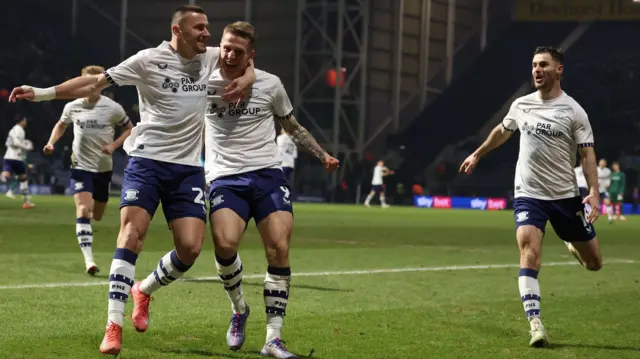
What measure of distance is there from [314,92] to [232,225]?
43.0 m

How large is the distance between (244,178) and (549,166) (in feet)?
8.95

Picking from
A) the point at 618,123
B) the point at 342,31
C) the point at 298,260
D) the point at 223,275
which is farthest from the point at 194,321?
the point at 618,123

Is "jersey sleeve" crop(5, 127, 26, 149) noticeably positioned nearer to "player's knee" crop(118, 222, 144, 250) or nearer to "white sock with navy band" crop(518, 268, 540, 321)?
"white sock with navy band" crop(518, 268, 540, 321)

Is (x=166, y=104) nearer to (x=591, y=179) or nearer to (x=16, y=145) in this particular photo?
(x=591, y=179)

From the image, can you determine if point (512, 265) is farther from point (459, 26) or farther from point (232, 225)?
point (459, 26)

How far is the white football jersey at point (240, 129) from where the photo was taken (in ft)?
25.8

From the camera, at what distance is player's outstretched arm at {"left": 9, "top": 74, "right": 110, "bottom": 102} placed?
6.85 m

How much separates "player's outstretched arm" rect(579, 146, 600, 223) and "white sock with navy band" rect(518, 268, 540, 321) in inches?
27.0

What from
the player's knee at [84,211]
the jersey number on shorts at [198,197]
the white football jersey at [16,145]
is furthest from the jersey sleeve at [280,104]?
the white football jersey at [16,145]

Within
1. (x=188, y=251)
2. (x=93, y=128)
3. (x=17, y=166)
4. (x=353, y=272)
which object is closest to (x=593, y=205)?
(x=188, y=251)

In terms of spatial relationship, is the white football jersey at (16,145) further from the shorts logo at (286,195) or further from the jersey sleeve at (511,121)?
the shorts logo at (286,195)

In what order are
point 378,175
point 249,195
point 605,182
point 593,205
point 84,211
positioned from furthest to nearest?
1. point 378,175
2. point 605,182
3. point 84,211
4. point 593,205
5. point 249,195

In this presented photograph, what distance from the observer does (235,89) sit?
768 centimetres

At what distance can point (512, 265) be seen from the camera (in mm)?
15656
